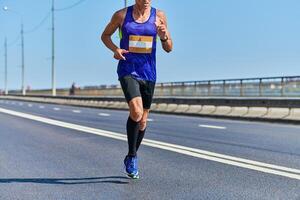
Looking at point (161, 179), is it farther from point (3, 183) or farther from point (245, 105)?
point (245, 105)

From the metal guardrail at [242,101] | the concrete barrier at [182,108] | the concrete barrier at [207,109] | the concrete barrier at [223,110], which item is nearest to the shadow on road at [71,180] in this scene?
the metal guardrail at [242,101]

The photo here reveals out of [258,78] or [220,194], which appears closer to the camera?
[220,194]

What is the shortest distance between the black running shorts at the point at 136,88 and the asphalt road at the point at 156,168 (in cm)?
97

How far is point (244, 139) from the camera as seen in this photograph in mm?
12273

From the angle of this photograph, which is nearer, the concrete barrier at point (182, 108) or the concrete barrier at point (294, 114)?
the concrete barrier at point (294, 114)

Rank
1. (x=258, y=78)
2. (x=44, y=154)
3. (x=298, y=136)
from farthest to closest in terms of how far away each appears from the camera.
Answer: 1. (x=258, y=78)
2. (x=298, y=136)
3. (x=44, y=154)

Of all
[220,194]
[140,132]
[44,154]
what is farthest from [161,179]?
[44,154]

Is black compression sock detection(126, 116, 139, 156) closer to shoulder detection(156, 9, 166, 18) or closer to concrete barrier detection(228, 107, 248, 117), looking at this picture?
shoulder detection(156, 9, 166, 18)

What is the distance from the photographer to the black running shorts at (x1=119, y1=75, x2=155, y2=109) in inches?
254

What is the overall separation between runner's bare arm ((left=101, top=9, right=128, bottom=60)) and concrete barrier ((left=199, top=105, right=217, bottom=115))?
1874 cm

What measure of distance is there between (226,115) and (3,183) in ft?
57.4

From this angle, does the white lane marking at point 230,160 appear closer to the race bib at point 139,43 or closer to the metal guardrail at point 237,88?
the race bib at point 139,43

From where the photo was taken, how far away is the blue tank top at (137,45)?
647 centimetres

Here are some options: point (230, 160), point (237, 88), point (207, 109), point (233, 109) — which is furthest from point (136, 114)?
point (237, 88)
